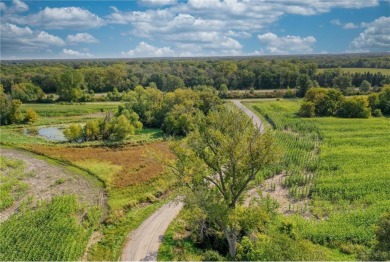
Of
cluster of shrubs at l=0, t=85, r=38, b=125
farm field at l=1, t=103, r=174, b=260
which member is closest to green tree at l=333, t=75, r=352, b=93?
farm field at l=1, t=103, r=174, b=260

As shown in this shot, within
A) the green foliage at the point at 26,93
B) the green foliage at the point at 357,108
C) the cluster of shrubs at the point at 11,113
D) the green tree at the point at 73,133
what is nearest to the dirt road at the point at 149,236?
the green tree at the point at 73,133

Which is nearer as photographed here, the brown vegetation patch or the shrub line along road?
the shrub line along road

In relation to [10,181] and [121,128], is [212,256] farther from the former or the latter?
[121,128]

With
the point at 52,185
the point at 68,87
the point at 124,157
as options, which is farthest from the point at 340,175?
the point at 68,87

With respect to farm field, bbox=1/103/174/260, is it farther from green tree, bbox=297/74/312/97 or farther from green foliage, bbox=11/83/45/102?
green tree, bbox=297/74/312/97

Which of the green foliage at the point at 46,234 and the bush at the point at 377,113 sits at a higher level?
the bush at the point at 377,113

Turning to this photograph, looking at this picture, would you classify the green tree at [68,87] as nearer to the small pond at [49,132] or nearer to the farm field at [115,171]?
the farm field at [115,171]

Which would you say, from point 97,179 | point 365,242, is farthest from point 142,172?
point 365,242
